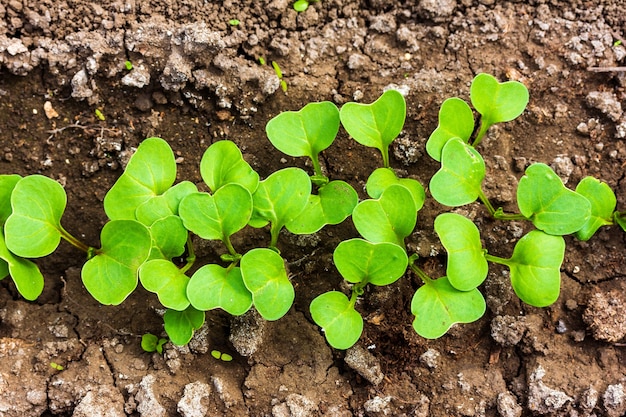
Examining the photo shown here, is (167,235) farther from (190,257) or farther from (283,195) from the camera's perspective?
(283,195)

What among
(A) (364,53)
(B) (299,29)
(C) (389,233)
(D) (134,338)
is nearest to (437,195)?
(C) (389,233)

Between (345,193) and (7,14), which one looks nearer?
(345,193)

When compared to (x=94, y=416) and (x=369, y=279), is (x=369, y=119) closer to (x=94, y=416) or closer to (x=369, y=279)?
(x=369, y=279)

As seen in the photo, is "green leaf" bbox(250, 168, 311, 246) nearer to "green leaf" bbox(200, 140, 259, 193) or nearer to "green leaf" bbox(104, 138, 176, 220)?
"green leaf" bbox(200, 140, 259, 193)

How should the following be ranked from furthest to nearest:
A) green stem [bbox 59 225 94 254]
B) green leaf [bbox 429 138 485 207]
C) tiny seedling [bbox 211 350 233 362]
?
tiny seedling [bbox 211 350 233 362] → green stem [bbox 59 225 94 254] → green leaf [bbox 429 138 485 207]

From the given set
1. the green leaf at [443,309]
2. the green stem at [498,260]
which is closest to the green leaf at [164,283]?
the green leaf at [443,309]

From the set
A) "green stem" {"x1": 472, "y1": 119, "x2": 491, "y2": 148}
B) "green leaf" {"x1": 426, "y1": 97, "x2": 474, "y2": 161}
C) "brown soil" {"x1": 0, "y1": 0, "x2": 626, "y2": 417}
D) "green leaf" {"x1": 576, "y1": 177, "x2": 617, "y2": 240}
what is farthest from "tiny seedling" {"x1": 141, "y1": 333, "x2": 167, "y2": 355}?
"green leaf" {"x1": 576, "y1": 177, "x2": 617, "y2": 240}
